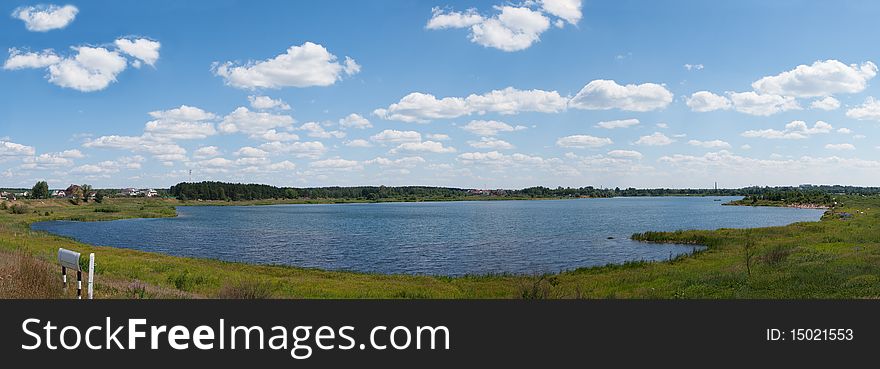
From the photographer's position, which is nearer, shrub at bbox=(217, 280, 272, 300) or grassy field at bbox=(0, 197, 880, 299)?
shrub at bbox=(217, 280, 272, 300)

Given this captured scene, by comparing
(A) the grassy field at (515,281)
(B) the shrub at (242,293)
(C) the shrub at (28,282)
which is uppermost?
(C) the shrub at (28,282)

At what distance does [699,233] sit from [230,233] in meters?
71.2

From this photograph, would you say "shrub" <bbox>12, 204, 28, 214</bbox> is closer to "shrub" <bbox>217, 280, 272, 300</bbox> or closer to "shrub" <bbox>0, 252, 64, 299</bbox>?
"shrub" <bbox>0, 252, 64, 299</bbox>

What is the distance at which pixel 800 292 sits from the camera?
77.4 feet

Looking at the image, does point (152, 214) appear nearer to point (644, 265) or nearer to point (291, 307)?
point (644, 265)

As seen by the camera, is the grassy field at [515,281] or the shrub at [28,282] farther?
the grassy field at [515,281]

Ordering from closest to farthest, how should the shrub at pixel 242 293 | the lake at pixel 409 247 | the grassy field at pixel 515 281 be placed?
the shrub at pixel 242 293 → the grassy field at pixel 515 281 → the lake at pixel 409 247

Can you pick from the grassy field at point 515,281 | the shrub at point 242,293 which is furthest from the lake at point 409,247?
the shrub at point 242,293

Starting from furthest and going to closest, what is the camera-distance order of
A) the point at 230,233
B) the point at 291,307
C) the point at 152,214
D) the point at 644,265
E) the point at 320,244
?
the point at 152,214, the point at 230,233, the point at 320,244, the point at 644,265, the point at 291,307

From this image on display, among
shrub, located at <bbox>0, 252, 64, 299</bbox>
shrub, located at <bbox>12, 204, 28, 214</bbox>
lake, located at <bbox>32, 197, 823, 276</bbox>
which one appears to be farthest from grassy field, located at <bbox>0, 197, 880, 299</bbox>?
shrub, located at <bbox>12, 204, 28, 214</bbox>

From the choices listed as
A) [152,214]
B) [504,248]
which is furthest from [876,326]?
[152,214]

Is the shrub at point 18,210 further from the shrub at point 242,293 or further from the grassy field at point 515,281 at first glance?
the shrub at point 242,293

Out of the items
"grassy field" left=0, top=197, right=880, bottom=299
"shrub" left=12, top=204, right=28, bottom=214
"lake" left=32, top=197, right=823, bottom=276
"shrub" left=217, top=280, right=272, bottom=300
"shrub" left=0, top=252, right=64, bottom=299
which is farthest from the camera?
"shrub" left=12, top=204, right=28, bottom=214

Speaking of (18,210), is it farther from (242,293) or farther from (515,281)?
(242,293)
